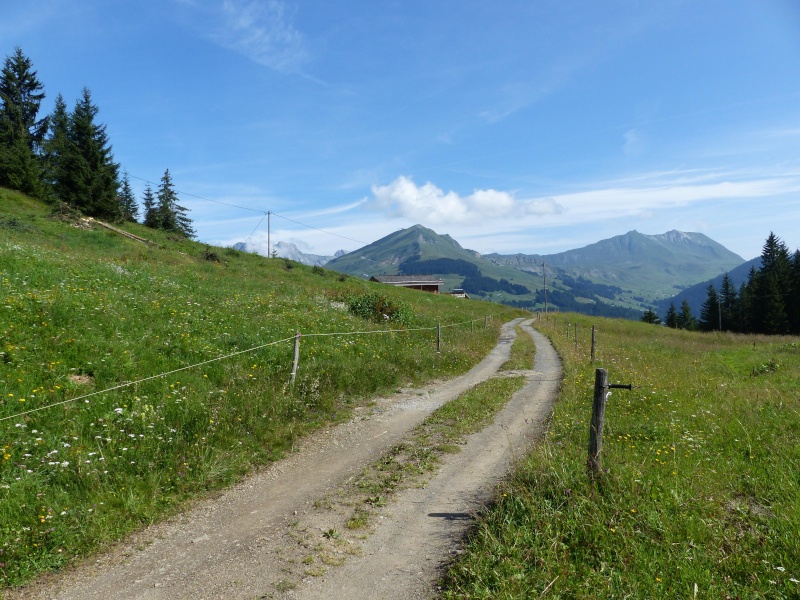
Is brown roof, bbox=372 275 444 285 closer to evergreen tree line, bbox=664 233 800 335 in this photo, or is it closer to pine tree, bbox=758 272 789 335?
evergreen tree line, bbox=664 233 800 335

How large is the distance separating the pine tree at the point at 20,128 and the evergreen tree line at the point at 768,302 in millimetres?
94329

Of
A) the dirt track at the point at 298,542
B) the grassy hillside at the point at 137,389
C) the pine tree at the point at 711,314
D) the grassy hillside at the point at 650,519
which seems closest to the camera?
the grassy hillside at the point at 650,519

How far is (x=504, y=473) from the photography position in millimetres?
7637

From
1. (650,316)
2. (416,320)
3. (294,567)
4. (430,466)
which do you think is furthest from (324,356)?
(650,316)

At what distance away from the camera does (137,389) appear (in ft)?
30.5

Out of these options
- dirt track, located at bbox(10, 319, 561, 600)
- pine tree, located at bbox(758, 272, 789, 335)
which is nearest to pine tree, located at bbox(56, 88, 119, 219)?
dirt track, located at bbox(10, 319, 561, 600)

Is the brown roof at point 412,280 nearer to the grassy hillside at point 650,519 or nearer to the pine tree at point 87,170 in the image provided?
the pine tree at point 87,170

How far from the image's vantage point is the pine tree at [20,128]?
44.1 m

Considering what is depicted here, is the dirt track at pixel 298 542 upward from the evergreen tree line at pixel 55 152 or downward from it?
downward

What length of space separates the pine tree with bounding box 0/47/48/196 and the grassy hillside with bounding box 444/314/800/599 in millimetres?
55764

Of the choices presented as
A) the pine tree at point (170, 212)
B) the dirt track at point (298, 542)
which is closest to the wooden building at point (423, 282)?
the pine tree at point (170, 212)

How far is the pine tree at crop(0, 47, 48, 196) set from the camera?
44.1 metres

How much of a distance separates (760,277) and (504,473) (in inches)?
3364

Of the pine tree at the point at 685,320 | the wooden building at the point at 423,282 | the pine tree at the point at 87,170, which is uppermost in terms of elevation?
the pine tree at the point at 87,170
